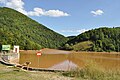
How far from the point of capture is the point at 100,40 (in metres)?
113

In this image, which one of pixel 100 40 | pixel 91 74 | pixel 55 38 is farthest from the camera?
pixel 55 38

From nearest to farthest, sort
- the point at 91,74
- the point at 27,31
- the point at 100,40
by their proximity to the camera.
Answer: the point at 91,74 < the point at 100,40 < the point at 27,31

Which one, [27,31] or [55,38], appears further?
[55,38]

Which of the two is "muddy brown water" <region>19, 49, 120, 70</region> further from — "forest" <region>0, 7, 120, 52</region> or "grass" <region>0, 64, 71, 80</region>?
"forest" <region>0, 7, 120, 52</region>

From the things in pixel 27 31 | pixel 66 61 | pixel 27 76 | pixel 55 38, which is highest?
pixel 27 31

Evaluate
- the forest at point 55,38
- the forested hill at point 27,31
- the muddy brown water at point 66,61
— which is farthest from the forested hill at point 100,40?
the muddy brown water at point 66,61

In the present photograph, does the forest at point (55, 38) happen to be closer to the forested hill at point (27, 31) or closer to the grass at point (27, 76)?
the forested hill at point (27, 31)

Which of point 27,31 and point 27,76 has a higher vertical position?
point 27,31

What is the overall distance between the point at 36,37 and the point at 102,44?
33.1 meters

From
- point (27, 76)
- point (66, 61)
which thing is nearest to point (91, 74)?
point (27, 76)

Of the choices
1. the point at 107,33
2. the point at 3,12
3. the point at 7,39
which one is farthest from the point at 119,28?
the point at 7,39

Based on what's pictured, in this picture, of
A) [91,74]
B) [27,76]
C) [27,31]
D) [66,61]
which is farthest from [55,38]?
[27,76]

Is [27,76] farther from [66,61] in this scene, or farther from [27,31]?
[27,31]

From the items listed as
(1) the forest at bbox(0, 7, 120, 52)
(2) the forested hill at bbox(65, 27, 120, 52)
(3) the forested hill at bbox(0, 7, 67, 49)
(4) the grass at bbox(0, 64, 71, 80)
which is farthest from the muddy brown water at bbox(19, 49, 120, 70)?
(2) the forested hill at bbox(65, 27, 120, 52)
